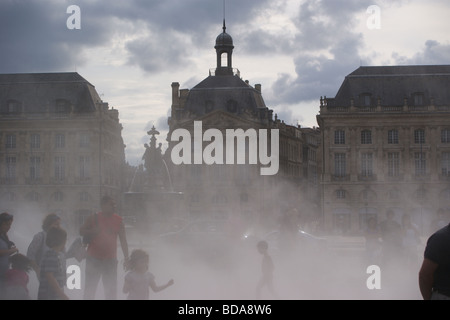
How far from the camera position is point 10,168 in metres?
76.0

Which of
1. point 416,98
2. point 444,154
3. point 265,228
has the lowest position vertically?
point 265,228

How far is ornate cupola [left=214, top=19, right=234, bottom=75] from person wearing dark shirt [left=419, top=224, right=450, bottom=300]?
2910 inches

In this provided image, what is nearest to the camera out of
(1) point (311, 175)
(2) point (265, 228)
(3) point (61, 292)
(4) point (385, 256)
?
(3) point (61, 292)

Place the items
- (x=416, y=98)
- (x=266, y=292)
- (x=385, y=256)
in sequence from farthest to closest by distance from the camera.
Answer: (x=416, y=98) → (x=385, y=256) → (x=266, y=292)

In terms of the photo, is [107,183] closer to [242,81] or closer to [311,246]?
[242,81]

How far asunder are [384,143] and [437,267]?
6652 cm

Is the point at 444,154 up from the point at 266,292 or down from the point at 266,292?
up

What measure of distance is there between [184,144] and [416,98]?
23964mm

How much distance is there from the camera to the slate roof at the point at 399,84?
7175 cm

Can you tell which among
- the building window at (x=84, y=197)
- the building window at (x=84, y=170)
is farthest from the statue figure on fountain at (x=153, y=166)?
the building window at (x=84, y=170)

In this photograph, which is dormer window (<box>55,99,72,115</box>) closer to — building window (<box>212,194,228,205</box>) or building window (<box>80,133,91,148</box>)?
building window (<box>80,133,91,148</box>)

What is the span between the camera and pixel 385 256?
56.0 ft

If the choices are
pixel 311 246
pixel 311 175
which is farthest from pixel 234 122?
pixel 311 246

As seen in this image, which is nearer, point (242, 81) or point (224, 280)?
point (224, 280)
